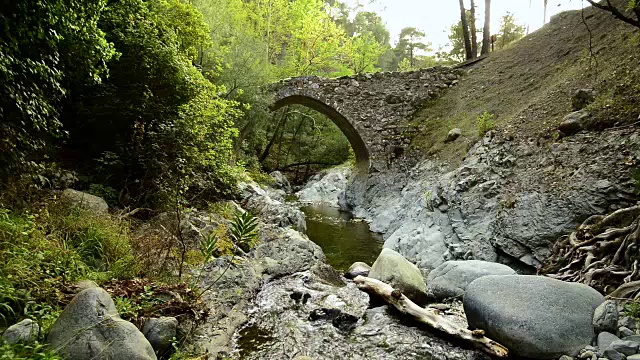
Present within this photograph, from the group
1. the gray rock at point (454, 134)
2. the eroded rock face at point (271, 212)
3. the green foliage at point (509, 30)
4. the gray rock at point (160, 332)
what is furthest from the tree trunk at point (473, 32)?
the gray rock at point (160, 332)

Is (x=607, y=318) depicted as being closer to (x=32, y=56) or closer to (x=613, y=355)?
(x=613, y=355)

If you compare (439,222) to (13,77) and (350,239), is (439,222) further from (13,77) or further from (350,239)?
(13,77)

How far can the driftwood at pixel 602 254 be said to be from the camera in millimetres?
4637

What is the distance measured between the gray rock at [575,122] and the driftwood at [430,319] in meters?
5.05

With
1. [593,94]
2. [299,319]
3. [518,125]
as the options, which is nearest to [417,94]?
[518,125]

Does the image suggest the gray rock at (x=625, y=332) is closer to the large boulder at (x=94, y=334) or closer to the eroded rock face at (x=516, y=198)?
the eroded rock face at (x=516, y=198)

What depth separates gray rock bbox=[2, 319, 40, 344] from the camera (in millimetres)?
2611

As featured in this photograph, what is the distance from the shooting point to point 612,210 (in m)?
5.81

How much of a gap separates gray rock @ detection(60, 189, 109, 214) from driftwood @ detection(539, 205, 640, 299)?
6754 millimetres

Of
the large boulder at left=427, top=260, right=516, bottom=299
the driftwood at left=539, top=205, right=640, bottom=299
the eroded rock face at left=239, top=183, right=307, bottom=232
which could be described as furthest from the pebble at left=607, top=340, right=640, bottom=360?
the eroded rock face at left=239, top=183, right=307, bottom=232

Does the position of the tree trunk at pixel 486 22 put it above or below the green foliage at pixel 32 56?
above

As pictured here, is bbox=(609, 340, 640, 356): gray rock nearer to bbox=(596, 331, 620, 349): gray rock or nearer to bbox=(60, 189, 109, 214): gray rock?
bbox=(596, 331, 620, 349): gray rock

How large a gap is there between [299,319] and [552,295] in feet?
10.4

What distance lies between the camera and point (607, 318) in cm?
390
